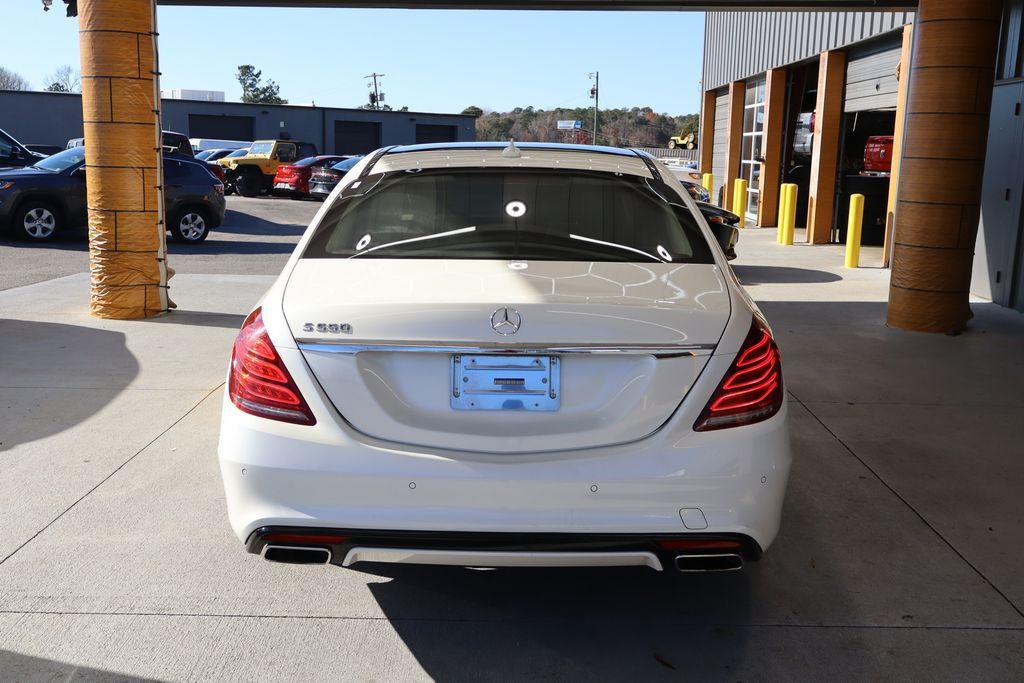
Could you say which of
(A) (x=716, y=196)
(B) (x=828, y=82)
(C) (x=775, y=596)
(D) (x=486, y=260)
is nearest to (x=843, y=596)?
(C) (x=775, y=596)

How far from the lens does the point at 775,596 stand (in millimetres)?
3709

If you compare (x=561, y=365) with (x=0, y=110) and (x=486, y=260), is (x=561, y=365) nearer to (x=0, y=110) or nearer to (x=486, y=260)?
(x=486, y=260)

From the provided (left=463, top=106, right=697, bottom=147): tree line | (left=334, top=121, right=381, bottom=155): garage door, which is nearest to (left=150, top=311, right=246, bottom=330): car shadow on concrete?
(left=334, top=121, right=381, bottom=155): garage door

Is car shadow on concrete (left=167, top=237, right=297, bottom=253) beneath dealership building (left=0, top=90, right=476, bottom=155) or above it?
beneath

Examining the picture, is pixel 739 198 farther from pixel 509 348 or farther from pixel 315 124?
pixel 315 124

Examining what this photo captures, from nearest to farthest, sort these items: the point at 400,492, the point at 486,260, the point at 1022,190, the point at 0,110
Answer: the point at 400,492 < the point at 486,260 < the point at 1022,190 < the point at 0,110

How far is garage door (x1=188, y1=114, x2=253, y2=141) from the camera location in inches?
2147

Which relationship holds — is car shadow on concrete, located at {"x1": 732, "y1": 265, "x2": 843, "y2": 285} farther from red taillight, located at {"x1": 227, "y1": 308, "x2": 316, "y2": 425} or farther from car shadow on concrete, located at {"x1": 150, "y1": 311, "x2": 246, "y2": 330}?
red taillight, located at {"x1": 227, "y1": 308, "x2": 316, "y2": 425}

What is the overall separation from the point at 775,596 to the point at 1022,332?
6597mm

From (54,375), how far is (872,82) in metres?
13.9

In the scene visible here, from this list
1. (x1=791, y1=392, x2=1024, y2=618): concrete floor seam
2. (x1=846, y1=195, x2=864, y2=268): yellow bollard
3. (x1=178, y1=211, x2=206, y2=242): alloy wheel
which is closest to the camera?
(x1=791, y1=392, x2=1024, y2=618): concrete floor seam

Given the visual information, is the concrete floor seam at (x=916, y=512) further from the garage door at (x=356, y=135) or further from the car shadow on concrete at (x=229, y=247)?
the garage door at (x=356, y=135)

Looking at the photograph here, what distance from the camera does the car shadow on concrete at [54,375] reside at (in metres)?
5.77

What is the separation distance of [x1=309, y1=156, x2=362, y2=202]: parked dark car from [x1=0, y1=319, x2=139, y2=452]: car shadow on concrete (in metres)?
20.2
